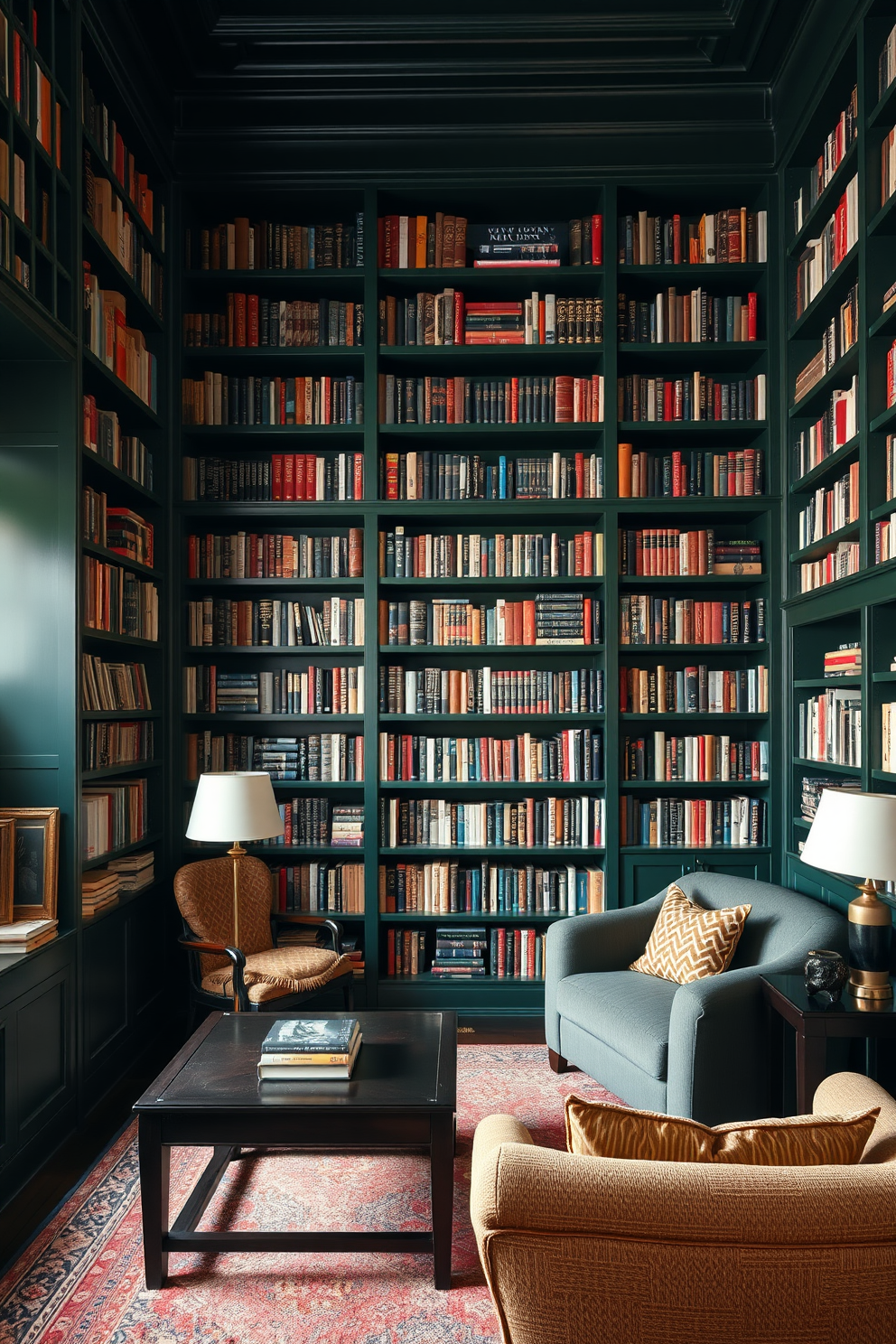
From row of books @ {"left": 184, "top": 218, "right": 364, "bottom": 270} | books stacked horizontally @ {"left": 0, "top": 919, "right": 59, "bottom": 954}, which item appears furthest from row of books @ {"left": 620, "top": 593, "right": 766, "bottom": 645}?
books stacked horizontally @ {"left": 0, "top": 919, "right": 59, "bottom": 954}

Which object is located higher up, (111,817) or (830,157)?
(830,157)

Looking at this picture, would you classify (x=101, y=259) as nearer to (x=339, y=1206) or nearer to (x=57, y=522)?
(x=57, y=522)

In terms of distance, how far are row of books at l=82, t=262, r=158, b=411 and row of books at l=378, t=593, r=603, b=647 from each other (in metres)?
1.42

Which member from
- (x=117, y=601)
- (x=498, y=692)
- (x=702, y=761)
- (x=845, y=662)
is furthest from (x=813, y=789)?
(x=117, y=601)

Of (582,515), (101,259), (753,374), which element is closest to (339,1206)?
(582,515)

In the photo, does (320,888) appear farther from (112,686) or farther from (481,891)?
(112,686)

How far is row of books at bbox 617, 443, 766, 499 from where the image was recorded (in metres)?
4.14

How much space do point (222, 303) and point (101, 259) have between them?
1.05 metres

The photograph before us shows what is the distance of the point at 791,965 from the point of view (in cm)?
291

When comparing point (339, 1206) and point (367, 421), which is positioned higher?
point (367, 421)

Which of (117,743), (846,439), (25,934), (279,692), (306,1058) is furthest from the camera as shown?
(279,692)

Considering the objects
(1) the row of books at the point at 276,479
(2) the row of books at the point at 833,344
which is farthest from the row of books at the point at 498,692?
(2) the row of books at the point at 833,344

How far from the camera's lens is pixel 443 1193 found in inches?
88.3

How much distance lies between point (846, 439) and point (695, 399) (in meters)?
0.95
